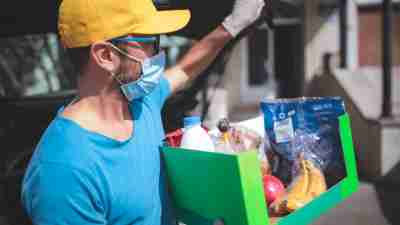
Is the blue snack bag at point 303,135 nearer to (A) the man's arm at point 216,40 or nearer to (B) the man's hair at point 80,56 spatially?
(A) the man's arm at point 216,40

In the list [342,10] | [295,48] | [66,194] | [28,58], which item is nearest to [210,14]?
[66,194]

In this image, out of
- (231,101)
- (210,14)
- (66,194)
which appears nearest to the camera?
(66,194)

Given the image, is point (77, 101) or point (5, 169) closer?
point (77, 101)

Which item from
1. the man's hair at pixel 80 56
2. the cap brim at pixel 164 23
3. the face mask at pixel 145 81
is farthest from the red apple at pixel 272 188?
the man's hair at pixel 80 56

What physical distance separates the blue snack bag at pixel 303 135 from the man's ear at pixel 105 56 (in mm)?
744

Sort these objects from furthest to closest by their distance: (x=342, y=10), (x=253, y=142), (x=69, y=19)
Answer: (x=342, y=10), (x=253, y=142), (x=69, y=19)

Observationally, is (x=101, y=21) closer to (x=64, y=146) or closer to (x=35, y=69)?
(x=64, y=146)

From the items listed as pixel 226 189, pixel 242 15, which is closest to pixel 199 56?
pixel 242 15

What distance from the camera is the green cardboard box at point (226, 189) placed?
154cm

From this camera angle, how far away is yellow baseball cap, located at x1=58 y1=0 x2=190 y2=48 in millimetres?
1602

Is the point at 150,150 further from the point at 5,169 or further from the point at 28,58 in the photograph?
the point at 28,58

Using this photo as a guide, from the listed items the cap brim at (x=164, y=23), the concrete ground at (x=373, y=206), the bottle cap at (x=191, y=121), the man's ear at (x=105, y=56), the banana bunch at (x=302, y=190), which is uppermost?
the cap brim at (x=164, y=23)

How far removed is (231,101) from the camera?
574 inches

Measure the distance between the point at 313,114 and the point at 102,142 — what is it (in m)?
0.92
